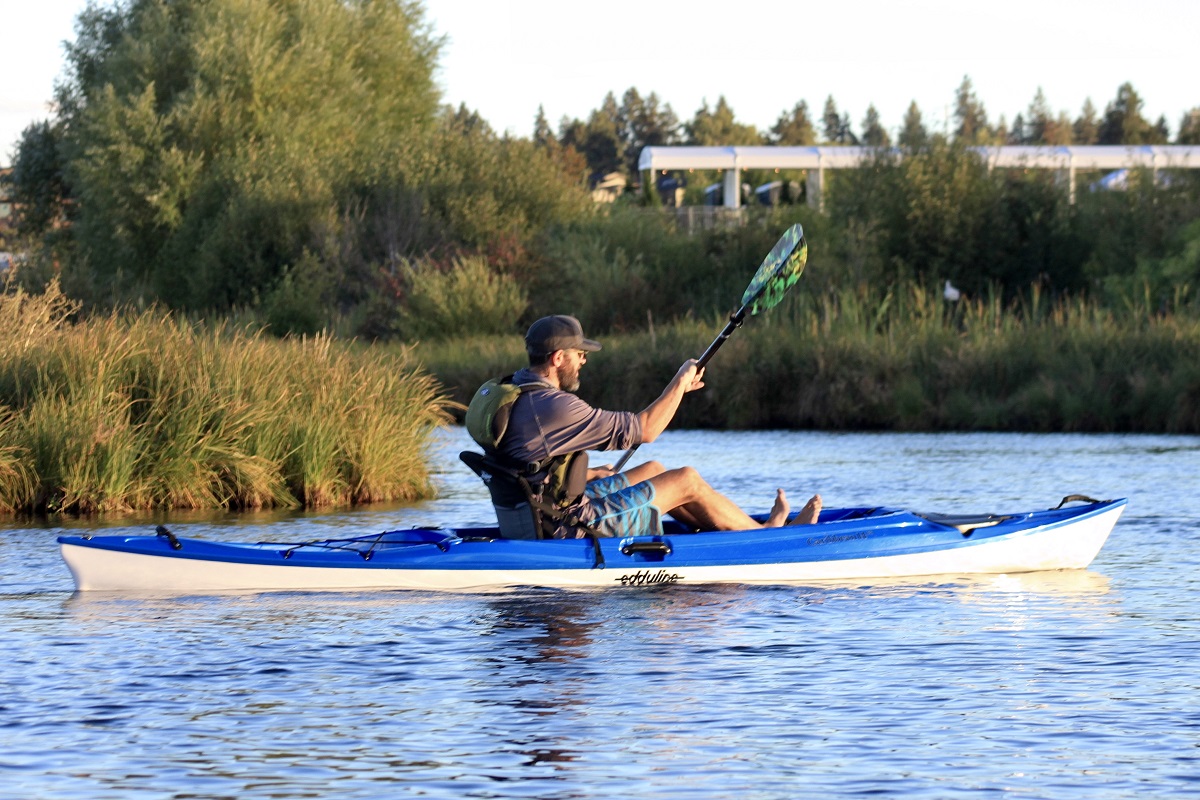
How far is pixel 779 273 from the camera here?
10.8 metres

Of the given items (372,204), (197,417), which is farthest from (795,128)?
(197,417)

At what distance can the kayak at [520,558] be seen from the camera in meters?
8.65

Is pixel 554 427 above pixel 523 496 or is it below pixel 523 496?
above

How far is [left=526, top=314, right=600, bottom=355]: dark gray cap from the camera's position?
8531 mm

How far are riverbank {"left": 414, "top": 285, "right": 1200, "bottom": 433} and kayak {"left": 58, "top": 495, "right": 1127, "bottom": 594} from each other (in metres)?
12.5

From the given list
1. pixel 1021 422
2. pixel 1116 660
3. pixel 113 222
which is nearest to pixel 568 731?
pixel 1116 660

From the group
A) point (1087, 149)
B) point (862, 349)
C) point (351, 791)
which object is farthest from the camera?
point (1087, 149)

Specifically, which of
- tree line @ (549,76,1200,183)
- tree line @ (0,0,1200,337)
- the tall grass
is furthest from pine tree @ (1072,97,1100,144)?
the tall grass

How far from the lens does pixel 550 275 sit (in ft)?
106

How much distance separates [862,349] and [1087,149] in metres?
30.7

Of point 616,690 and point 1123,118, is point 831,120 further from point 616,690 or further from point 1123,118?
point 616,690

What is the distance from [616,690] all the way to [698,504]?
7.87ft

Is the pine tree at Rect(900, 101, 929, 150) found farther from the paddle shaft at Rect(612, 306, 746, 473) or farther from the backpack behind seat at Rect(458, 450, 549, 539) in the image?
the backpack behind seat at Rect(458, 450, 549, 539)

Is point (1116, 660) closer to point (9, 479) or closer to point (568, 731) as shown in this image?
point (568, 731)
